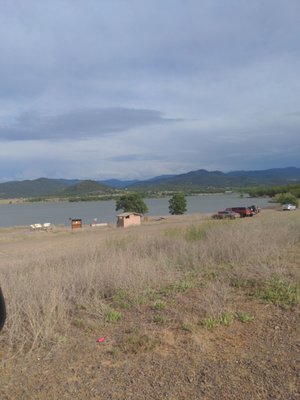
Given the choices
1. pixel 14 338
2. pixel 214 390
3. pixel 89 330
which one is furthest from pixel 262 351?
pixel 14 338

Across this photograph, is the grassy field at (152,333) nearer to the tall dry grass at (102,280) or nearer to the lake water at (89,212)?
the tall dry grass at (102,280)

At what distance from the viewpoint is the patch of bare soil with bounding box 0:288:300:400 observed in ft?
11.2

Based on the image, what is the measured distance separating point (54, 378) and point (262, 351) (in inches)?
80.1

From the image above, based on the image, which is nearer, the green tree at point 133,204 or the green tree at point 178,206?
the green tree at point 133,204

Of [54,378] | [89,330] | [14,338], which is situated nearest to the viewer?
[54,378]

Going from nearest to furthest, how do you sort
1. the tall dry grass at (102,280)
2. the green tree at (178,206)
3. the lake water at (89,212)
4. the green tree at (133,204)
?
the tall dry grass at (102,280)
the green tree at (133,204)
the green tree at (178,206)
the lake water at (89,212)

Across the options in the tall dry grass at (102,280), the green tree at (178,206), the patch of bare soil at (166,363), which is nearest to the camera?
the patch of bare soil at (166,363)

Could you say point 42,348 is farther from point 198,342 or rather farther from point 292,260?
point 292,260

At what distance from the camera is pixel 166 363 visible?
12.8 ft

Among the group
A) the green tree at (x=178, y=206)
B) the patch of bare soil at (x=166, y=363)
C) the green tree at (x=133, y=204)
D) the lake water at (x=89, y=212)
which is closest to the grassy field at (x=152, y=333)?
the patch of bare soil at (x=166, y=363)

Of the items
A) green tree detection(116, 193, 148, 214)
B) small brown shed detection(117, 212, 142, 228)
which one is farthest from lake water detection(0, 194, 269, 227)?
small brown shed detection(117, 212, 142, 228)

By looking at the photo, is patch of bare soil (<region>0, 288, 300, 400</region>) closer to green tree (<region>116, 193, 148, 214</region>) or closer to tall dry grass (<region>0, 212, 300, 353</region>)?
tall dry grass (<region>0, 212, 300, 353</region>)

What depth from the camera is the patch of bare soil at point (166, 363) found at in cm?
343

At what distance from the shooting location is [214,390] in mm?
3416
